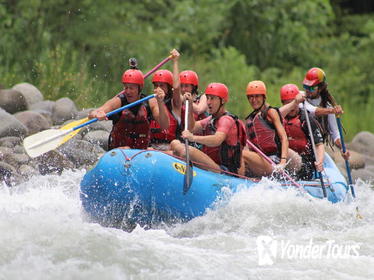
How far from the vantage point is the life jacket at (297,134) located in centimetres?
944

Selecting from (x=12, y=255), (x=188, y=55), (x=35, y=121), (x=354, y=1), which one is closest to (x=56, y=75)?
(x=35, y=121)

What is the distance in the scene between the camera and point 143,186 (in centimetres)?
741

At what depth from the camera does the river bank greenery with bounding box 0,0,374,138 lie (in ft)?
45.7

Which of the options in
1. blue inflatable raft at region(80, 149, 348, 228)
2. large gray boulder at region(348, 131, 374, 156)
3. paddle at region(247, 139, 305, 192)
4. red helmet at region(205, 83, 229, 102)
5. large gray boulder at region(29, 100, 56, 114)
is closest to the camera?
blue inflatable raft at region(80, 149, 348, 228)

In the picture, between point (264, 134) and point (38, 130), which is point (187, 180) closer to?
point (264, 134)

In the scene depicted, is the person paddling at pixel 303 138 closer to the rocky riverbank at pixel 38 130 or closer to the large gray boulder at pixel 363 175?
the rocky riverbank at pixel 38 130

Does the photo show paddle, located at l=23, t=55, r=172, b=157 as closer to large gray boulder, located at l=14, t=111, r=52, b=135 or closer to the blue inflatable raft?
the blue inflatable raft

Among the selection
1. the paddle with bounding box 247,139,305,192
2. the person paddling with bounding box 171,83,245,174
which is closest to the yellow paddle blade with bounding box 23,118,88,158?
the person paddling with bounding box 171,83,245,174

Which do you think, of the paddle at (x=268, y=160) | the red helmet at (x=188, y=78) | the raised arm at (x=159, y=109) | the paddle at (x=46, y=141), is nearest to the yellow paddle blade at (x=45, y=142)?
the paddle at (x=46, y=141)

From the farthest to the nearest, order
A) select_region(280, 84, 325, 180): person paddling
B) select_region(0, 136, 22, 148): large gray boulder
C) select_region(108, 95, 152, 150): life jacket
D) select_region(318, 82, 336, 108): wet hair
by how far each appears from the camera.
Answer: select_region(0, 136, 22, 148): large gray boulder, select_region(280, 84, 325, 180): person paddling, select_region(318, 82, 336, 108): wet hair, select_region(108, 95, 152, 150): life jacket

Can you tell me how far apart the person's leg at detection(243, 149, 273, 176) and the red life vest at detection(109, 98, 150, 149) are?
41.1 inches

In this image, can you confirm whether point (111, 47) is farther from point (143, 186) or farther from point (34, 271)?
point (34, 271)

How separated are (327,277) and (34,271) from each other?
2.14 m

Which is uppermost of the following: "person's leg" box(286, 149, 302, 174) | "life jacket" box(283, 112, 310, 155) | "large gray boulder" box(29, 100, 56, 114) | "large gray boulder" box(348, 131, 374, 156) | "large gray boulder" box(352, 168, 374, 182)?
"life jacket" box(283, 112, 310, 155)
